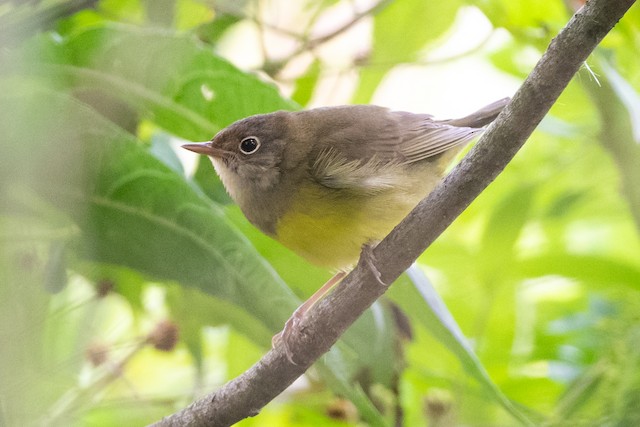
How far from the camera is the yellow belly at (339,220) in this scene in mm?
1539

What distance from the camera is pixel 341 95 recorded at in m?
2.04

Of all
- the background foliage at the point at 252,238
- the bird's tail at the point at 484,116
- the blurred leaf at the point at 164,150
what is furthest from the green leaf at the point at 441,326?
the blurred leaf at the point at 164,150

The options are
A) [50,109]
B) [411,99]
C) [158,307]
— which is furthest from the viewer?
[411,99]

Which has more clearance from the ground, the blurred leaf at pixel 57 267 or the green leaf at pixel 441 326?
the blurred leaf at pixel 57 267

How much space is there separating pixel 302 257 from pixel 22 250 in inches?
21.5

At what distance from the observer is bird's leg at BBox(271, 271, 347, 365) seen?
122 cm

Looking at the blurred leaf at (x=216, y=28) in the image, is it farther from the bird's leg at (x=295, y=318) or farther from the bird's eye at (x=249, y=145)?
the bird's leg at (x=295, y=318)

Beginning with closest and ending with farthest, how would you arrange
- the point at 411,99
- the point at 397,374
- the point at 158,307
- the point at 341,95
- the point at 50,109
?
the point at 50,109
the point at 397,374
the point at 158,307
the point at 341,95
the point at 411,99

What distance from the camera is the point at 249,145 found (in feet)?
5.70

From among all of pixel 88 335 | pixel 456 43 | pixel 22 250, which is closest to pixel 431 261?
pixel 456 43

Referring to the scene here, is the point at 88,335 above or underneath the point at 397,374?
above

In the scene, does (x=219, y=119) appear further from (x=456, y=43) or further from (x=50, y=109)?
(x=456, y=43)

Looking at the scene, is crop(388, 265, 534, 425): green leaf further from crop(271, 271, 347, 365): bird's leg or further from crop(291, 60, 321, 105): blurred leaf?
crop(291, 60, 321, 105): blurred leaf

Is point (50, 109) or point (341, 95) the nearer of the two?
point (50, 109)
